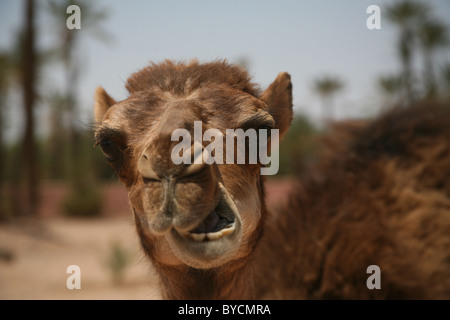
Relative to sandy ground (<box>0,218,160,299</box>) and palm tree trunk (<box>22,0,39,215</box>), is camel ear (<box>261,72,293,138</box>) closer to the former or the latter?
sandy ground (<box>0,218,160,299</box>)

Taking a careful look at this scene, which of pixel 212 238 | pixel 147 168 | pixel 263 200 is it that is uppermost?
pixel 147 168

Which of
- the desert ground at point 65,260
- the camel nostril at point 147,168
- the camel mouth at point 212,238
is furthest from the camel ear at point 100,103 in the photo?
the camel mouth at point 212,238

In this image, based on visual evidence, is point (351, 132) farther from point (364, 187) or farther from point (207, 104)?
point (207, 104)

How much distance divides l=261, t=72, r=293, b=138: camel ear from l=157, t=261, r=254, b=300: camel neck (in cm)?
121

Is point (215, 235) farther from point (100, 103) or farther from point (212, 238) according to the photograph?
point (100, 103)

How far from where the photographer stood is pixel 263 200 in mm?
3281

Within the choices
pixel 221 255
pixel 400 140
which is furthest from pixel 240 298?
pixel 400 140

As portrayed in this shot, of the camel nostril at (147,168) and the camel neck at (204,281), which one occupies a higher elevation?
the camel nostril at (147,168)

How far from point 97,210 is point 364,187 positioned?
2155cm

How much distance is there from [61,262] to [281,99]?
11.8 metres

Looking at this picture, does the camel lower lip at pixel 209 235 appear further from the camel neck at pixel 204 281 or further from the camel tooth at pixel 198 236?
the camel neck at pixel 204 281

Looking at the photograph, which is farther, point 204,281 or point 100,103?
point 100,103

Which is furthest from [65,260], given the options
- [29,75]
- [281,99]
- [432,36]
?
[432,36]

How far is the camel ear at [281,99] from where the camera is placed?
137 inches
